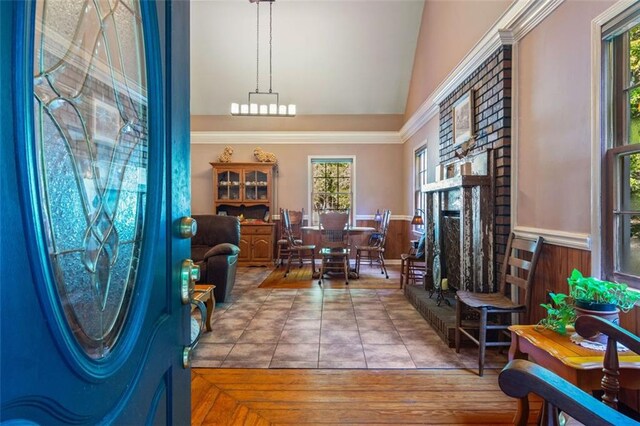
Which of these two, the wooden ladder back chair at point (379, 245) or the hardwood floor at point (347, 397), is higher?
the wooden ladder back chair at point (379, 245)

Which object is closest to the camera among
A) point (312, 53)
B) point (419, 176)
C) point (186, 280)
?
point (186, 280)

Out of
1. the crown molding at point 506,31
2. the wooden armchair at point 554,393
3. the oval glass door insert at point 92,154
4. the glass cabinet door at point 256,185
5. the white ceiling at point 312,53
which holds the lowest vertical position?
the wooden armchair at point 554,393

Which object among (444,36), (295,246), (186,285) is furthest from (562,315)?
(295,246)

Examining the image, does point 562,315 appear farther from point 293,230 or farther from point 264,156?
point 264,156

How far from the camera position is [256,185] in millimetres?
7105

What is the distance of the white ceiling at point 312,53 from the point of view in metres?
5.80

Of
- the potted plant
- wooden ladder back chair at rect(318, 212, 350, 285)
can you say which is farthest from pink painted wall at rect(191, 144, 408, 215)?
the potted plant

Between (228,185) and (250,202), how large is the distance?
0.59m

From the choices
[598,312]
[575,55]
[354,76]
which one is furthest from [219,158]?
[598,312]

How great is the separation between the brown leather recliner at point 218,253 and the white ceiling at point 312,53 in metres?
3.54

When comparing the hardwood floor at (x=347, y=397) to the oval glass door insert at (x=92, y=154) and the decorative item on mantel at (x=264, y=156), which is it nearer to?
the oval glass door insert at (x=92, y=154)

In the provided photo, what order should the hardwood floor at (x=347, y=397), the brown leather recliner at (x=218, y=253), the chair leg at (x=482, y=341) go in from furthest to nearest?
the brown leather recliner at (x=218, y=253), the chair leg at (x=482, y=341), the hardwood floor at (x=347, y=397)

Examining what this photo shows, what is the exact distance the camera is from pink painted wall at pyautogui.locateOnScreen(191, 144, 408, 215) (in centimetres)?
723

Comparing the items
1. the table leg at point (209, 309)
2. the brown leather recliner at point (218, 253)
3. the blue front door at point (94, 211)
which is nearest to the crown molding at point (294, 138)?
the brown leather recliner at point (218, 253)
